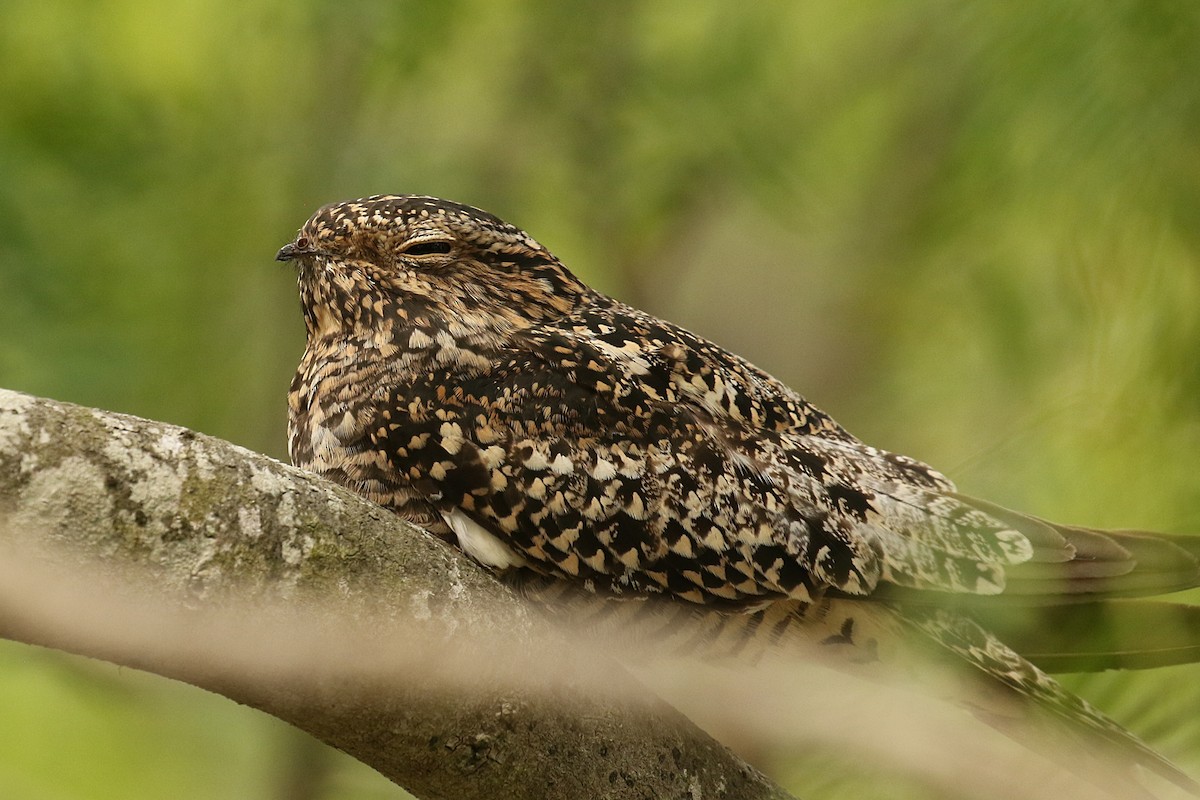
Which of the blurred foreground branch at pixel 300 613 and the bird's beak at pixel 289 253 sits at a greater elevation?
the bird's beak at pixel 289 253

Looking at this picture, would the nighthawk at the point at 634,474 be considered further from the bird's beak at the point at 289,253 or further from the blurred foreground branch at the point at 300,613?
the blurred foreground branch at the point at 300,613

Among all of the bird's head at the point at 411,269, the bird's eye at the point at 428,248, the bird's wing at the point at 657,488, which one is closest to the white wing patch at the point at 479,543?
the bird's wing at the point at 657,488

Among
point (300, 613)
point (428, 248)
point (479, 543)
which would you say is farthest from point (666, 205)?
point (300, 613)

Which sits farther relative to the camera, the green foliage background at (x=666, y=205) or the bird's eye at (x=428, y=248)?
the bird's eye at (x=428, y=248)

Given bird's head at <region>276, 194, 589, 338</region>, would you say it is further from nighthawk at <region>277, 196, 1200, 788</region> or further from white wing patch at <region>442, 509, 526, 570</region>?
white wing patch at <region>442, 509, 526, 570</region>

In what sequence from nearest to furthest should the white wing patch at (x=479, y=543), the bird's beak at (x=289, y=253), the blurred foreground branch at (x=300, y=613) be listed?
the blurred foreground branch at (x=300, y=613) → the white wing patch at (x=479, y=543) → the bird's beak at (x=289, y=253)

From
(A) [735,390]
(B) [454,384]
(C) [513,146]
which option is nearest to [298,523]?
(B) [454,384]

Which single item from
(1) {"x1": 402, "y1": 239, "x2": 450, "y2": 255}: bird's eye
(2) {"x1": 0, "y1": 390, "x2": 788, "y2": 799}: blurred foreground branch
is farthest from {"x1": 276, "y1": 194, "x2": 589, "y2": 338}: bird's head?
(2) {"x1": 0, "y1": 390, "x2": 788, "y2": 799}: blurred foreground branch
